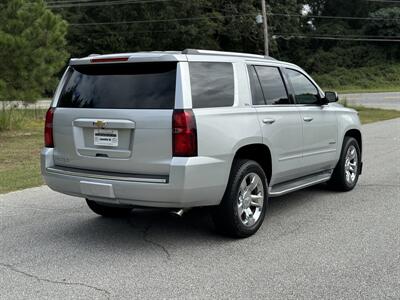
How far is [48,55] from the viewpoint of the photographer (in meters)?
16.2

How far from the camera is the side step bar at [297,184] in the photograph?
635cm

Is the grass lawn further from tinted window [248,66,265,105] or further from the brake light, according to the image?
tinted window [248,66,265,105]

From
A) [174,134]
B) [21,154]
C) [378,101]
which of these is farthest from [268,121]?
[378,101]

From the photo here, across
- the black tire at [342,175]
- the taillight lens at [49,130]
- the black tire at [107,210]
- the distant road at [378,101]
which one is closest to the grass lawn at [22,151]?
the black tire at [107,210]

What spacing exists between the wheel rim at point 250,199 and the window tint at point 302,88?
153 cm

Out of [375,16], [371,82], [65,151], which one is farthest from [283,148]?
[375,16]

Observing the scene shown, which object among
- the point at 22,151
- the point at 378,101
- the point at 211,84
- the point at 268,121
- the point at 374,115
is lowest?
the point at 378,101

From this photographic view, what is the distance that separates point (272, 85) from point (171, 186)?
2.15 m

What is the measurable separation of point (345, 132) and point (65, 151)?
163 inches

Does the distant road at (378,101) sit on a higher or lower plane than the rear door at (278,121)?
lower

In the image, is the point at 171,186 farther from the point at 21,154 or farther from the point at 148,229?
the point at 21,154

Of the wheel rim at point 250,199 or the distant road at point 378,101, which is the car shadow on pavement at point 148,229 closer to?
the wheel rim at point 250,199

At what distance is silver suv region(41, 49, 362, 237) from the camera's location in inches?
199

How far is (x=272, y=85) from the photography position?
6461 mm
